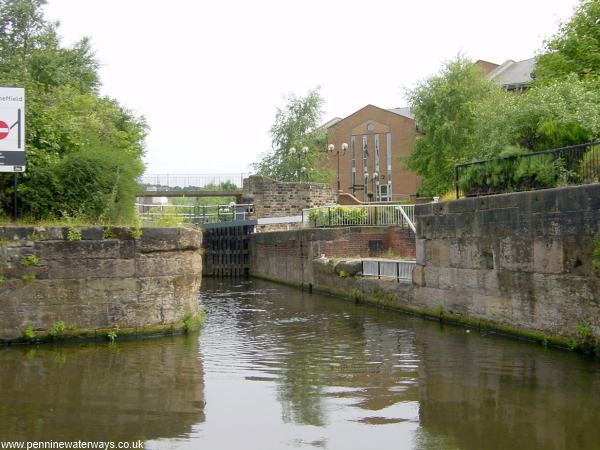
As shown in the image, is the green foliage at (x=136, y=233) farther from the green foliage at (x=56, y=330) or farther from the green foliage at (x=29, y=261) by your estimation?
the green foliage at (x=56, y=330)

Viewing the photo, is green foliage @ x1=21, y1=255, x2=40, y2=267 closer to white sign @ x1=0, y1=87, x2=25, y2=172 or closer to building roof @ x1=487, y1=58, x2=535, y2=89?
white sign @ x1=0, y1=87, x2=25, y2=172

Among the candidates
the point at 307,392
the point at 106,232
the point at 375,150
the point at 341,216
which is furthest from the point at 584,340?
the point at 375,150

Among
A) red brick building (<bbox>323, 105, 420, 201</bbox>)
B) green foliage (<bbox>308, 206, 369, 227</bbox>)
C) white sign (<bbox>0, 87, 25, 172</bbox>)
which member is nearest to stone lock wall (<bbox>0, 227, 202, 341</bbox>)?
white sign (<bbox>0, 87, 25, 172</bbox>)

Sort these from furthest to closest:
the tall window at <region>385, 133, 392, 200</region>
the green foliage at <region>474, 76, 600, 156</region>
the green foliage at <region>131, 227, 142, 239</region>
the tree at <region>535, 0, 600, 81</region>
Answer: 1. the tall window at <region>385, 133, 392, 200</region>
2. the tree at <region>535, 0, 600, 81</region>
3. the green foliage at <region>474, 76, 600, 156</region>
4. the green foliage at <region>131, 227, 142, 239</region>

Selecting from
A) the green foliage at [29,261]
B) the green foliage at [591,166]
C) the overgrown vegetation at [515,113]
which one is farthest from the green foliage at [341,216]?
the green foliage at [29,261]

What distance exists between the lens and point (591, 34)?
2820 centimetres

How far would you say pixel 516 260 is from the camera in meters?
12.6

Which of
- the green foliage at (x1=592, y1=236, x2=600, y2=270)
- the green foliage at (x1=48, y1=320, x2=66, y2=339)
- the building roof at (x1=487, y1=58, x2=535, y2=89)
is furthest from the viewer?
the building roof at (x1=487, y1=58, x2=535, y2=89)

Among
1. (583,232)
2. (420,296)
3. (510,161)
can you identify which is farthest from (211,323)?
(583,232)

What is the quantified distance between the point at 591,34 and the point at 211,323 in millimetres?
21019

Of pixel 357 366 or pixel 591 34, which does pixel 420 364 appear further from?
pixel 591 34

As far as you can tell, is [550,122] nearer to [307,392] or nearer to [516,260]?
[516,260]

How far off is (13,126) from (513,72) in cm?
5256

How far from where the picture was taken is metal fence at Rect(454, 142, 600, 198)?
11.4 metres
